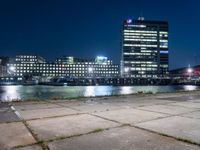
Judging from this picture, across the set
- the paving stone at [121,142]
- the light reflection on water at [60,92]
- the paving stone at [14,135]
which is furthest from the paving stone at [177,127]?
the light reflection on water at [60,92]

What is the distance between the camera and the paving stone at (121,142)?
4234 mm

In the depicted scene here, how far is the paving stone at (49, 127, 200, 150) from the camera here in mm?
4234

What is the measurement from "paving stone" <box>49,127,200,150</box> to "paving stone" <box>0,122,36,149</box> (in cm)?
67

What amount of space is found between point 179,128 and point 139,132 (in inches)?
46.4

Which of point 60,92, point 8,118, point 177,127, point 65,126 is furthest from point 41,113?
point 60,92

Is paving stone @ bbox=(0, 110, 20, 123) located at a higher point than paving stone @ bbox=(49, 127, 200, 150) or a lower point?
higher

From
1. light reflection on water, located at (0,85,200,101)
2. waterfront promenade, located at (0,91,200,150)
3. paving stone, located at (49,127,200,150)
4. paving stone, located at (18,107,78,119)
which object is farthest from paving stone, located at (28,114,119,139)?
light reflection on water, located at (0,85,200,101)

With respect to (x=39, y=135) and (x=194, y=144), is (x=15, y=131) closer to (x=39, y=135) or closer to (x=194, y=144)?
(x=39, y=135)

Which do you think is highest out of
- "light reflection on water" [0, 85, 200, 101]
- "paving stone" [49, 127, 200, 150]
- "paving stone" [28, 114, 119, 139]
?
"paving stone" [28, 114, 119, 139]

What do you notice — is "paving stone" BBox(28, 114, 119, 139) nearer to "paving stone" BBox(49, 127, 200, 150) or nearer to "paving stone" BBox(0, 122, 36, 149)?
"paving stone" BBox(0, 122, 36, 149)

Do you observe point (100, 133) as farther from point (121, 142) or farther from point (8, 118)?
point (8, 118)

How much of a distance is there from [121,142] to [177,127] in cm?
207

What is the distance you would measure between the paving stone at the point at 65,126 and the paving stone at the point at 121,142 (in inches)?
19.7

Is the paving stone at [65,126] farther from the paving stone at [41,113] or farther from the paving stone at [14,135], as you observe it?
the paving stone at [41,113]
